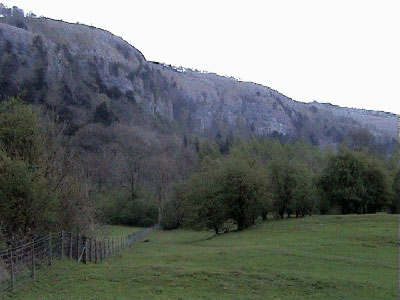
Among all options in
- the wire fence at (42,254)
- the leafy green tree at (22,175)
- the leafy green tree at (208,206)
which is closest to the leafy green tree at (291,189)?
the leafy green tree at (208,206)

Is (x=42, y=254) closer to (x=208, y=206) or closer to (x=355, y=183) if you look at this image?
(x=208, y=206)

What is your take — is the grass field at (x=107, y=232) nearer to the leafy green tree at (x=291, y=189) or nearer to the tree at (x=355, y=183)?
the leafy green tree at (x=291, y=189)

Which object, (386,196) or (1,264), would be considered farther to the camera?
(386,196)

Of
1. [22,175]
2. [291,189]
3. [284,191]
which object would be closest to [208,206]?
[284,191]

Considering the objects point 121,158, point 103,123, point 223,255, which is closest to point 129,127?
point 103,123

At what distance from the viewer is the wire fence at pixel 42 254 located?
2171cm

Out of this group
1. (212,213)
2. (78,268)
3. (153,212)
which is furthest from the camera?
(153,212)

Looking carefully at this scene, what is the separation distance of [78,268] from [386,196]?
6216 cm

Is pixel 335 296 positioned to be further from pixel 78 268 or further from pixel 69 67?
pixel 69 67

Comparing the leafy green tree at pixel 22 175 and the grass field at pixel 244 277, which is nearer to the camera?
the grass field at pixel 244 277

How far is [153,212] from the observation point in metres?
101

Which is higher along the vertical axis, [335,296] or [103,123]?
[103,123]

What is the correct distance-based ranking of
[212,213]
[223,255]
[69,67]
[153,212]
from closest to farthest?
1. [223,255]
2. [212,213]
3. [153,212]
4. [69,67]

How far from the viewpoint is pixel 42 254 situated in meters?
27.0
